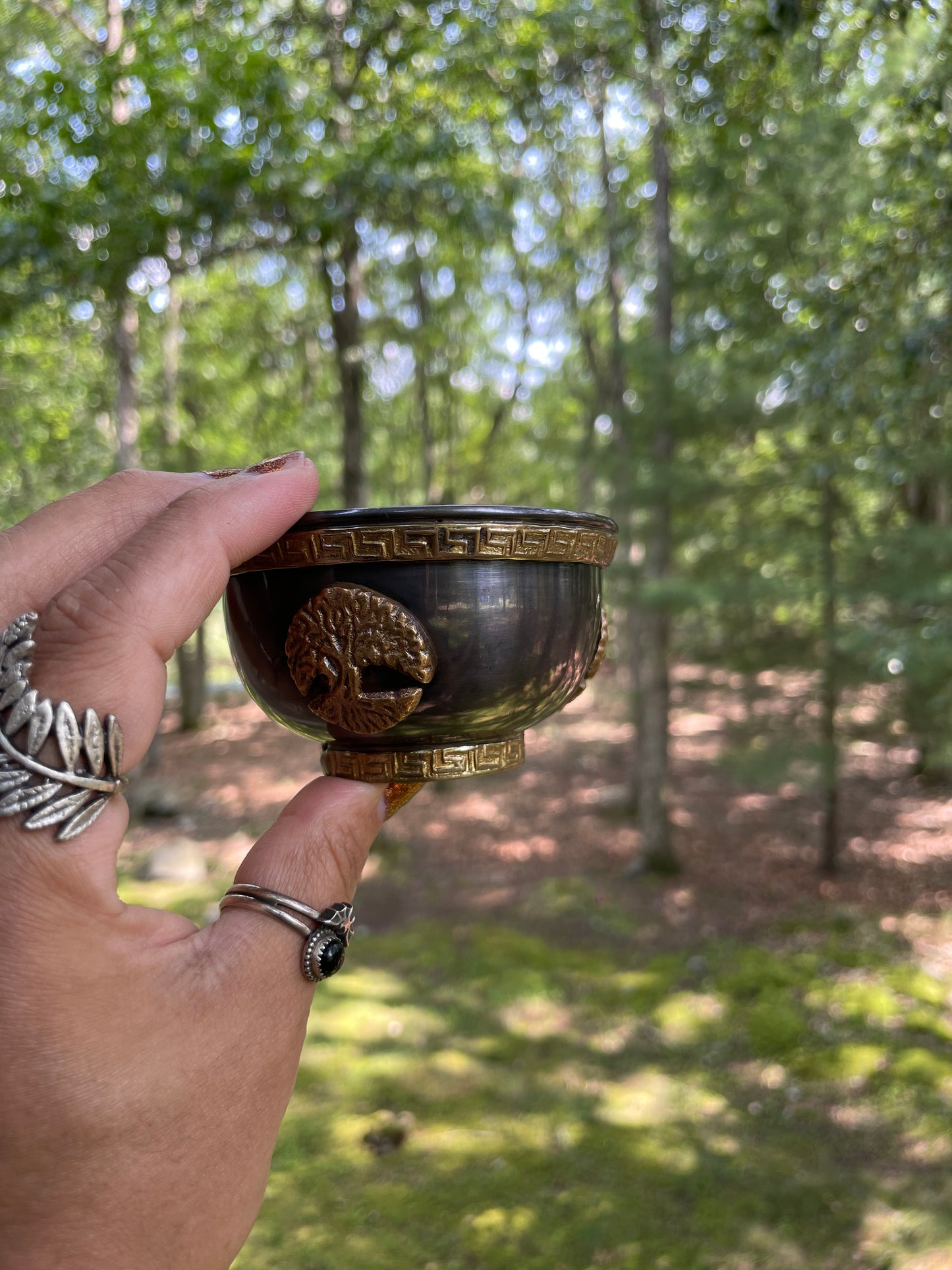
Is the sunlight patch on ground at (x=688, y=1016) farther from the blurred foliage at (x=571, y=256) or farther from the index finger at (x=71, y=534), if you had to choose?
the index finger at (x=71, y=534)

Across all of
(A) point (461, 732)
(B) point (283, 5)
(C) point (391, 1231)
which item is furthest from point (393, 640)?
(B) point (283, 5)

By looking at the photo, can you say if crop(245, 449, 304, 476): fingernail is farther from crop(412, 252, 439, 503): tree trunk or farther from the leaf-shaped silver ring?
crop(412, 252, 439, 503): tree trunk

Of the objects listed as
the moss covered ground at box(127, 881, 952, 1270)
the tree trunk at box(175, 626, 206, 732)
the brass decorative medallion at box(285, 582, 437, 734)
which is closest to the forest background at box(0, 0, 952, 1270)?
the moss covered ground at box(127, 881, 952, 1270)

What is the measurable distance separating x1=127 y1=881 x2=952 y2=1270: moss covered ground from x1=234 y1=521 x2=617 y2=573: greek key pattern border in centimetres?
386

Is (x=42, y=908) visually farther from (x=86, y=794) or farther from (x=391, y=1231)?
(x=391, y=1231)

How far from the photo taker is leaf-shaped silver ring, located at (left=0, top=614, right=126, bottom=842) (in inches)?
35.5

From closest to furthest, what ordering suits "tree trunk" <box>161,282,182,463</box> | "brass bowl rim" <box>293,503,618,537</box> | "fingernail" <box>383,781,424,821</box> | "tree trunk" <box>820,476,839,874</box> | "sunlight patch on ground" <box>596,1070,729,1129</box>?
"brass bowl rim" <box>293,503,618,537</box>, "fingernail" <box>383,781,424,821</box>, "sunlight patch on ground" <box>596,1070,729,1129</box>, "tree trunk" <box>820,476,839,874</box>, "tree trunk" <box>161,282,182,463</box>

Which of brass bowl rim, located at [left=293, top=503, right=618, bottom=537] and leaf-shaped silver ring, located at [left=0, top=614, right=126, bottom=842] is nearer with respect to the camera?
leaf-shaped silver ring, located at [left=0, top=614, right=126, bottom=842]

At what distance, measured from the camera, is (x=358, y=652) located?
120cm

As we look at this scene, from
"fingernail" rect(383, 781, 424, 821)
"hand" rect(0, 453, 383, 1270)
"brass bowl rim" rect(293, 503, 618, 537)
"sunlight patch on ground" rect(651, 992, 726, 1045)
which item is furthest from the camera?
"sunlight patch on ground" rect(651, 992, 726, 1045)

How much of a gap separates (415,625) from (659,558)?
8.22 metres

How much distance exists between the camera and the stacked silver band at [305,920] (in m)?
1.11

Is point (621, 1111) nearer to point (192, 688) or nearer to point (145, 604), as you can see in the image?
point (145, 604)

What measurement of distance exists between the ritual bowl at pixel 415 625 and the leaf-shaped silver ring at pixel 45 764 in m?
0.36
